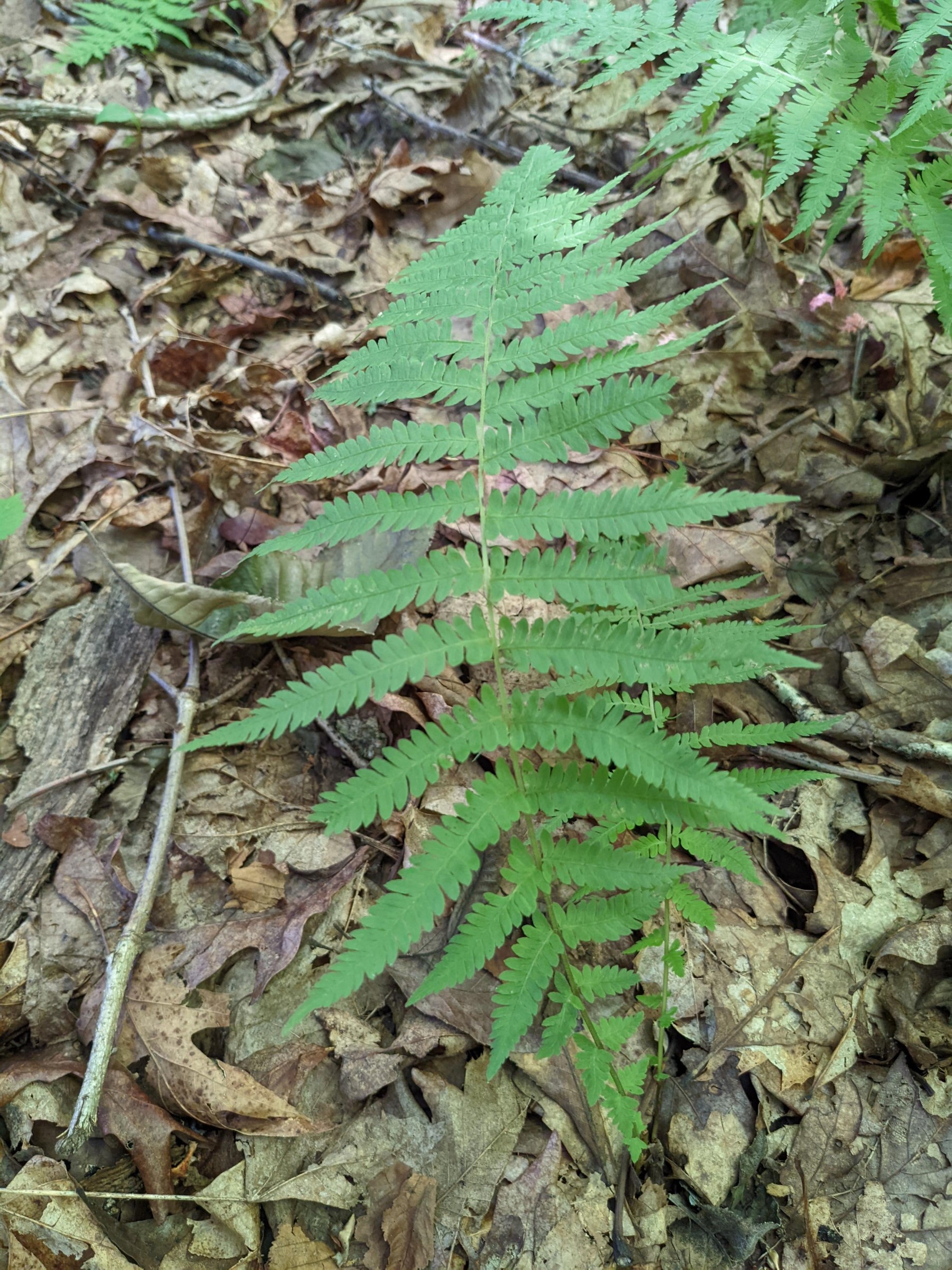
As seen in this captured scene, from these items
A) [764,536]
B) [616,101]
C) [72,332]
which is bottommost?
[72,332]

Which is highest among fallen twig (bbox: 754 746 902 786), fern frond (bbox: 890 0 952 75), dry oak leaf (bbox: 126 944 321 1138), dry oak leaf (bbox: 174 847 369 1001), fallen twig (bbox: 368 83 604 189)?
fern frond (bbox: 890 0 952 75)

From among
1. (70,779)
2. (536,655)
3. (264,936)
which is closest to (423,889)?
(536,655)

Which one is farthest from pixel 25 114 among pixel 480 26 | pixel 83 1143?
pixel 83 1143

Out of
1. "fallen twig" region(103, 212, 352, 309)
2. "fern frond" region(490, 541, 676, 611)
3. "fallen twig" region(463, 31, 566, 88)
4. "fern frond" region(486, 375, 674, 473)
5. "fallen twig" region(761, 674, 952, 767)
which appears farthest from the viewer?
Answer: "fallen twig" region(463, 31, 566, 88)

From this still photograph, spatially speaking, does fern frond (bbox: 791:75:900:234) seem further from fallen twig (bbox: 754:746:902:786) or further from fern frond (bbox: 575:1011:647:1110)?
fern frond (bbox: 575:1011:647:1110)

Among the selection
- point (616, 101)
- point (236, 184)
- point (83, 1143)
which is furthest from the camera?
point (236, 184)

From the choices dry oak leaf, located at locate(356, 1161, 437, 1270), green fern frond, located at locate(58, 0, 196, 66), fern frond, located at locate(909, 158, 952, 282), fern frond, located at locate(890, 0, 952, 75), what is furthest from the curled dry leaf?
green fern frond, located at locate(58, 0, 196, 66)

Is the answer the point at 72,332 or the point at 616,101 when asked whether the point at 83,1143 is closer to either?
the point at 72,332
